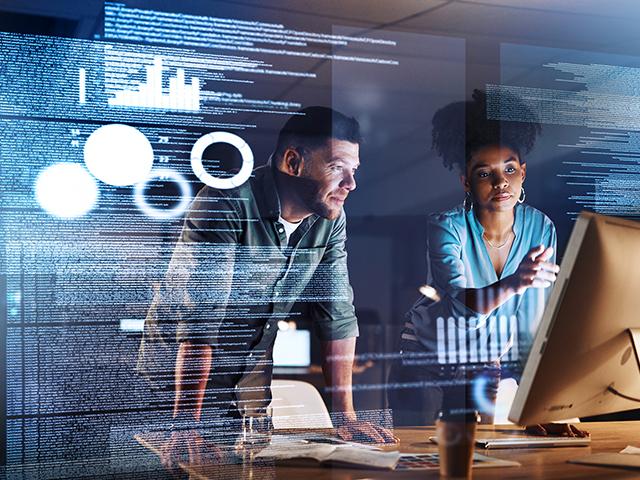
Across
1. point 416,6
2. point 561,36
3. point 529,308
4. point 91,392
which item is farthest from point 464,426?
point 561,36

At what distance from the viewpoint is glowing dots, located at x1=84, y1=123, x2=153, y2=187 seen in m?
2.28

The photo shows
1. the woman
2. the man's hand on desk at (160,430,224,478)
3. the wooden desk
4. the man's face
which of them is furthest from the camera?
the woman

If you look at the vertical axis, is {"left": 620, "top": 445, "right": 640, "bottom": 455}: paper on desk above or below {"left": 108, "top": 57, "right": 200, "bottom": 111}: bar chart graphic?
below

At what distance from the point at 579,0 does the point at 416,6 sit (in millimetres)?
675

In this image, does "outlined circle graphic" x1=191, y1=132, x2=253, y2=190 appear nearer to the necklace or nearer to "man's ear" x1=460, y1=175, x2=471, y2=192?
"man's ear" x1=460, y1=175, x2=471, y2=192

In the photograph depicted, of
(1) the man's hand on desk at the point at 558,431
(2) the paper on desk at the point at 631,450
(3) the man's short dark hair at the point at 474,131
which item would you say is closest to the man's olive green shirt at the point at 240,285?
(3) the man's short dark hair at the point at 474,131

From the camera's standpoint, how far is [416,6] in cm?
287

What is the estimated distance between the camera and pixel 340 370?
104 inches

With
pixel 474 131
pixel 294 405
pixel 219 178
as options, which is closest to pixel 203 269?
pixel 219 178

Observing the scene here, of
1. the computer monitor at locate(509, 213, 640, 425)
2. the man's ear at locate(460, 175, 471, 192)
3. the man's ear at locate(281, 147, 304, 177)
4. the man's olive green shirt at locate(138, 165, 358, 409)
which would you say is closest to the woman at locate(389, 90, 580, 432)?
the man's ear at locate(460, 175, 471, 192)

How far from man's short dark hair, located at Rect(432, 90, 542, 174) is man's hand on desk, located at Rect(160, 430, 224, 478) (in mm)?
1255

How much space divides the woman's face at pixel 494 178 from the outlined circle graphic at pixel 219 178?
0.85m

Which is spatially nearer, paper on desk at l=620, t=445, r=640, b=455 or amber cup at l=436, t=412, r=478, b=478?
amber cup at l=436, t=412, r=478, b=478

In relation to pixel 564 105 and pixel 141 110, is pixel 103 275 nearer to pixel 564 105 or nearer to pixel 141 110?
pixel 141 110
